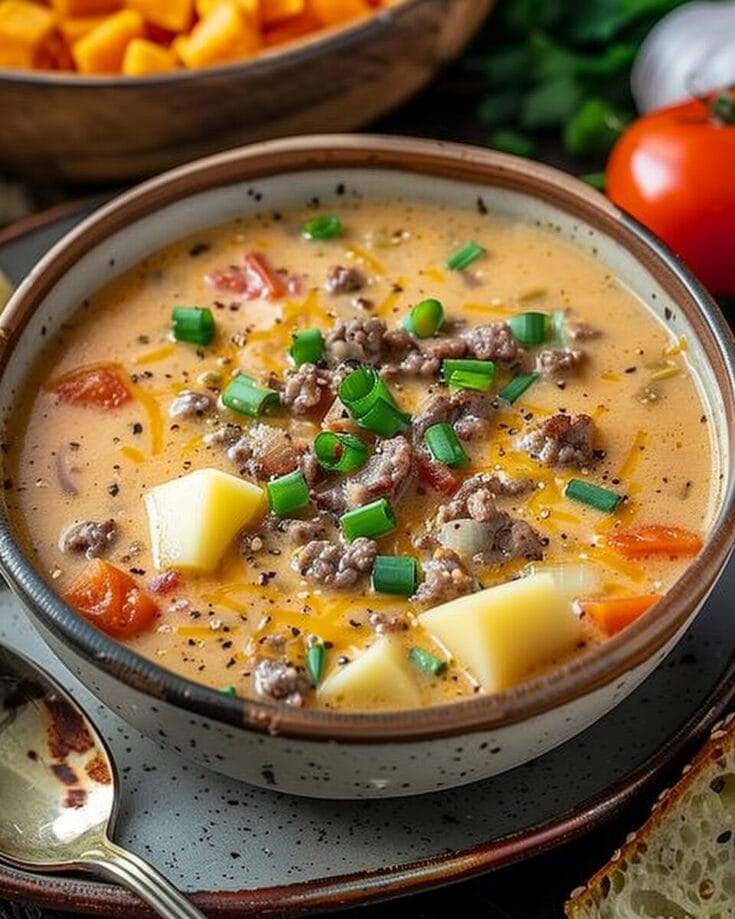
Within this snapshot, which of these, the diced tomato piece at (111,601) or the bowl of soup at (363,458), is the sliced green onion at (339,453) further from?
the diced tomato piece at (111,601)

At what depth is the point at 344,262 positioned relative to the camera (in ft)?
12.0

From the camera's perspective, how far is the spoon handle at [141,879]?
265cm

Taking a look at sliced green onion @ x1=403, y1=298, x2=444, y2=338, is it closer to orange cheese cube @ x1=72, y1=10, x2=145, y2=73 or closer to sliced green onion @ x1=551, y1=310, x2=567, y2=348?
sliced green onion @ x1=551, y1=310, x2=567, y2=348

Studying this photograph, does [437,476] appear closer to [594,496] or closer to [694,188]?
[594,496]

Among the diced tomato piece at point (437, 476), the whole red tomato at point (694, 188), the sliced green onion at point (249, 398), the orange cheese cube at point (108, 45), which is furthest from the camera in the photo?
the orange cheese cube at point (108, 45)

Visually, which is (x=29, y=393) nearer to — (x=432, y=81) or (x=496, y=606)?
(x=496, y=606)

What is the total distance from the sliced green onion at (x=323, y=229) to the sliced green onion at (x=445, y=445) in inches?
31.5

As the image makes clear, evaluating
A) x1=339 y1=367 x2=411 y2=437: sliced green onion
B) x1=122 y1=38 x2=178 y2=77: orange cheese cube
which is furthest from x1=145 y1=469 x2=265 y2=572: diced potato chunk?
x1=122 y1=38 x2=178 y2=77: orange cheese cube

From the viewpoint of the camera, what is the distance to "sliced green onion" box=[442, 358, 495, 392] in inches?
128

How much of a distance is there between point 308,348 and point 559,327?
0.59 metres

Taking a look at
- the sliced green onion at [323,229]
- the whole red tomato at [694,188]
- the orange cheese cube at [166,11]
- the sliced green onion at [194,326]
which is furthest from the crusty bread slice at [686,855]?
the orange cheese cube at [166,11]

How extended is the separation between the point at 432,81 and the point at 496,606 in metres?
2.66

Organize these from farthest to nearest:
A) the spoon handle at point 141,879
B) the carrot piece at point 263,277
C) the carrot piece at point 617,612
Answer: the carrot piece at point 263,277 < the carrot piece at point 617,612 < the spoon handle at point 141,879

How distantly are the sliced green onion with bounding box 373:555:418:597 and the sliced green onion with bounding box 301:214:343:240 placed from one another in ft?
3.73
